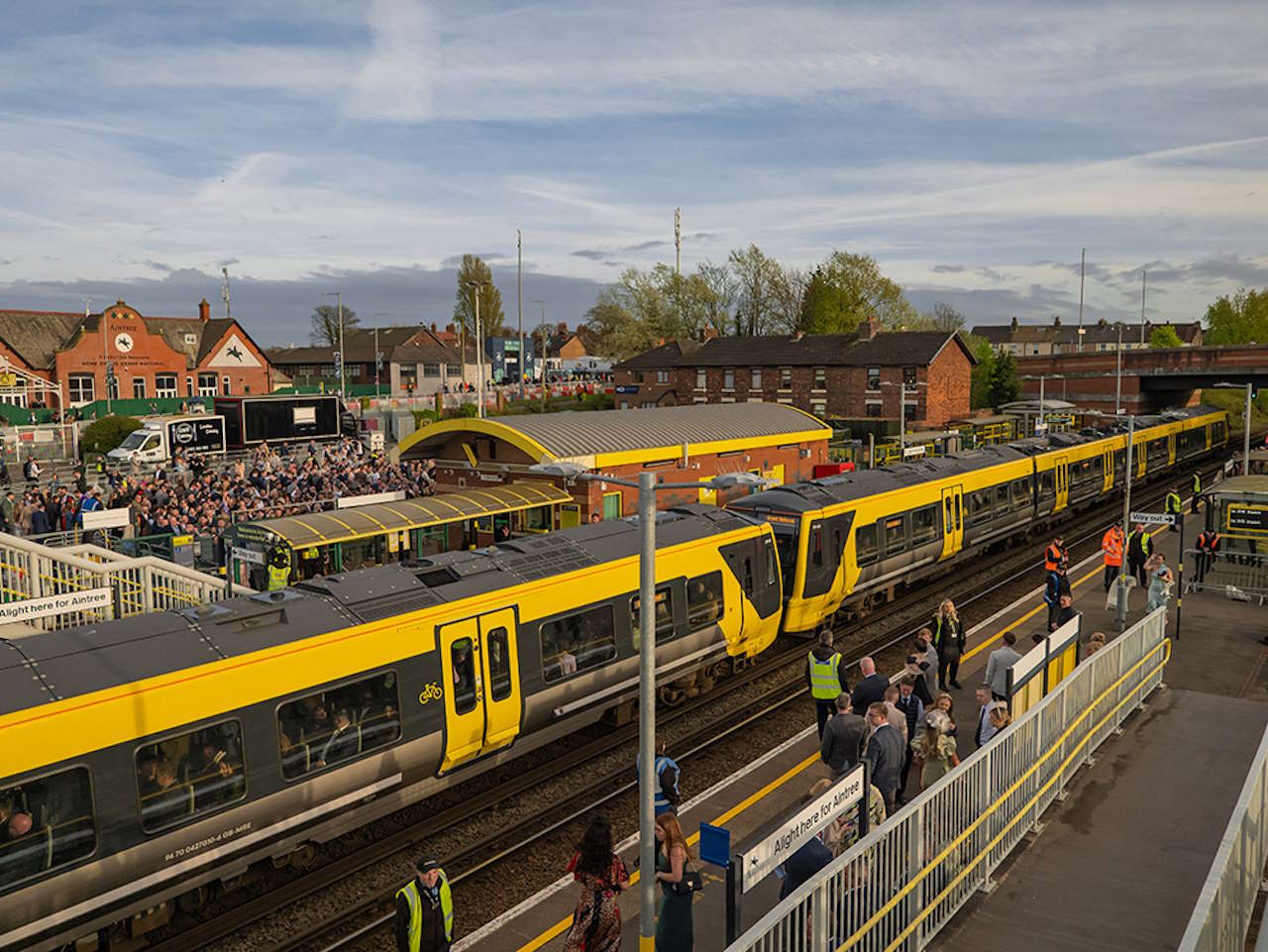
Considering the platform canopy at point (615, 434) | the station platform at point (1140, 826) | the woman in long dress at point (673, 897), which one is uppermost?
the platform canopy at point (615, 434)

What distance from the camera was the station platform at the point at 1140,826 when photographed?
349 inches

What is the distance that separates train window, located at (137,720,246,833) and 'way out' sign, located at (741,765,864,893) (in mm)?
5464

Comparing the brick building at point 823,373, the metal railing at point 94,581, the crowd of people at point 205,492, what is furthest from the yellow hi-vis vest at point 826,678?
the brick building at point 823,373

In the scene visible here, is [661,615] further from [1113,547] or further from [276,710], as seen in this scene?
[1113,547]

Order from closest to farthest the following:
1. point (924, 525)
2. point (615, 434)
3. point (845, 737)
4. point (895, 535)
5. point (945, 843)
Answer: point (945, 843) < point (845, 737) < point (895, 535) < point (924, 525) < point (615, 434)

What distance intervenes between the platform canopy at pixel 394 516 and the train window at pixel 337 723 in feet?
36.8

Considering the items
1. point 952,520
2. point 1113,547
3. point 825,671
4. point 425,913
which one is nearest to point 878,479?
point 952,520

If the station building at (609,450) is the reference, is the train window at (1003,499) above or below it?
below

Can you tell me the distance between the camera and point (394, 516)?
23953mm

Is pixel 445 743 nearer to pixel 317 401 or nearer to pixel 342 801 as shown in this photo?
pixel 342 801

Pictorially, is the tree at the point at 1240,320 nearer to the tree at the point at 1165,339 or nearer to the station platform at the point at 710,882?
the tree at the point at 1165,339

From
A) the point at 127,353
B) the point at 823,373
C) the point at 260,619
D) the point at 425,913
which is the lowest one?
the point at 425,913

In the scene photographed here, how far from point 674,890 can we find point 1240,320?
4552 inches

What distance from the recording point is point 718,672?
17391 millimetres
